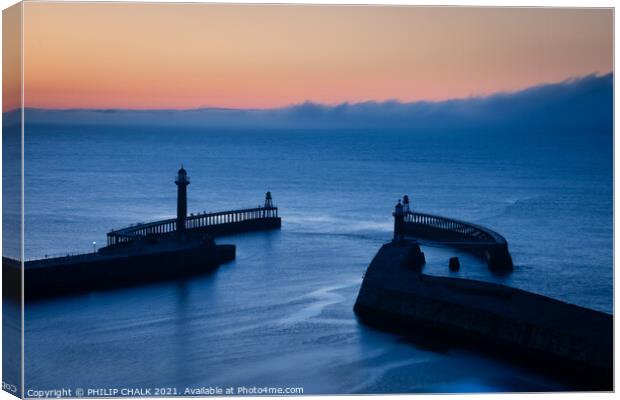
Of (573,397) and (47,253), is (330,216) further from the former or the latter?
(573,397)

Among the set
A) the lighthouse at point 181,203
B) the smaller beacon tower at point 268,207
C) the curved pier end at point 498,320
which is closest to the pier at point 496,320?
the curved pier end at point 498,320

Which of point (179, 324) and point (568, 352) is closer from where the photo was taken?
point (568, 352)

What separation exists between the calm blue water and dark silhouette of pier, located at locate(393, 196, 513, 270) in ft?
1.30

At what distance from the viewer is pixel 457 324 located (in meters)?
15.1

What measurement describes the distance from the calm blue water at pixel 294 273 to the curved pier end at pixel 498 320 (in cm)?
37

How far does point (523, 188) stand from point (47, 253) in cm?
2250

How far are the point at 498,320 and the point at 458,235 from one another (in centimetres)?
1129

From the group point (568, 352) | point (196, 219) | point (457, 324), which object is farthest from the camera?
point (196, 219)

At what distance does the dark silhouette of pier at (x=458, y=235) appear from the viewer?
2177 centimetres

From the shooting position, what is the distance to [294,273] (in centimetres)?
2123

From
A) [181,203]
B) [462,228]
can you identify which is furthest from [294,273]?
[462,228]

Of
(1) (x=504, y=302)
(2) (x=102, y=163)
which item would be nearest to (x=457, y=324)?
(1) (x=504, y=302)

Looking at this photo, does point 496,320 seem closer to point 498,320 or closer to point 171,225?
point 498,320

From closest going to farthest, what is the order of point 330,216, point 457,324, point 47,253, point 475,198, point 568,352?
point 568,352 → point 457,324 → point 47,253 → point 330,216 → point 475,198
